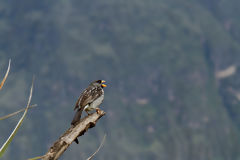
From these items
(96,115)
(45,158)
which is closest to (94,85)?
(96,115)

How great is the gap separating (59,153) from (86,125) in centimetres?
236

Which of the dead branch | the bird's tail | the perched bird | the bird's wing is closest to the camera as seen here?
the dead branch

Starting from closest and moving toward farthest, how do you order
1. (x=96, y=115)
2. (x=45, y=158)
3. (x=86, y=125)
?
1. (x=45, y=158)
2. (x=86, y=125)
3. (x=96, y=115)

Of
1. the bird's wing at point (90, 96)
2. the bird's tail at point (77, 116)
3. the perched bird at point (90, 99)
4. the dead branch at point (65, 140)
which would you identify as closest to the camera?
the dead branch at point (65, 140)

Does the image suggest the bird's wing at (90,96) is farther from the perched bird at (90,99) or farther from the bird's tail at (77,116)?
the bird's tail at (77,116)

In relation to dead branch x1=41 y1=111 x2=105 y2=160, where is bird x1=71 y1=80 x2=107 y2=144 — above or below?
above

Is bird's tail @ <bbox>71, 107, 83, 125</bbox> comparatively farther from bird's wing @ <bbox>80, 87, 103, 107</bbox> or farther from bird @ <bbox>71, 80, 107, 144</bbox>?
bird's wing @ <bbox>80, 87, 103, 107</bbox>

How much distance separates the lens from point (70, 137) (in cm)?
1019

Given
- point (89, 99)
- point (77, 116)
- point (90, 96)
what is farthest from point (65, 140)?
point (90, 96)

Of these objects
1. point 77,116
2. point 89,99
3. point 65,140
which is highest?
point 89,99

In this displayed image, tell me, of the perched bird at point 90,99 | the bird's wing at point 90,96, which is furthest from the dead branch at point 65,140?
the bird's wing at point 90,96

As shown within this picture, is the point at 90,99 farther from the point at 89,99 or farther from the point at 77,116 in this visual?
the point at 77,116

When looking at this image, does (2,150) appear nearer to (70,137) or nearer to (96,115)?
(70,137)

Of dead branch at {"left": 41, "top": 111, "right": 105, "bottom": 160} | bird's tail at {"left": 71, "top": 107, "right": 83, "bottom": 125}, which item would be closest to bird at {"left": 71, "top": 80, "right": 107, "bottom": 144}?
bird's tail at {"left": 71, "top": 107, "right": 83, "bottom": 125}
